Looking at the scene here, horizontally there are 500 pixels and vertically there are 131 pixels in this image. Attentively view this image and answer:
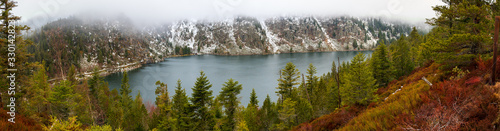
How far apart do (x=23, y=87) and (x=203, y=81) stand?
13087 mm

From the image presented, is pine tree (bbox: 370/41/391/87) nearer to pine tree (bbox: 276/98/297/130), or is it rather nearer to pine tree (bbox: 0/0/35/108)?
pine tree (bbox: 276/98/297/130)

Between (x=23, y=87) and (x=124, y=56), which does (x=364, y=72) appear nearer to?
(x=23, y=87)

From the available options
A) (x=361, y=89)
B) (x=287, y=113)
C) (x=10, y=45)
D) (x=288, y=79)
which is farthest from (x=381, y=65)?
(x=10, y=45)

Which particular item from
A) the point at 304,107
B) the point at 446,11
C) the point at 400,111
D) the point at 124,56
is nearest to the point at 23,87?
the point at 400,111

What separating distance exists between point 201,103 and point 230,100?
352cm

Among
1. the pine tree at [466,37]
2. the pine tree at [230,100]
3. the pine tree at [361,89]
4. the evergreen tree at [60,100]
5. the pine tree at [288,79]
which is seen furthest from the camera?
the pine tree at [288,79]

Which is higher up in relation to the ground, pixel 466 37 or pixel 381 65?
pixel 466 37

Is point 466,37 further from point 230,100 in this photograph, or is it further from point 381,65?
point 381,65

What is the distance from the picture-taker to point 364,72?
61.5ft

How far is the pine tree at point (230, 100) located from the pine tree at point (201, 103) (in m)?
2.15

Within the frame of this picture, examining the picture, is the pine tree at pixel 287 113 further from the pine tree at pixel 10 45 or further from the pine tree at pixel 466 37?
the pine tree at pixel 10 45

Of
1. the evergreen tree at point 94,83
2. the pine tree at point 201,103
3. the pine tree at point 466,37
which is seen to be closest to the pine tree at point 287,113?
the pine tree at point 201,103

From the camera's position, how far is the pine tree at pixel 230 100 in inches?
891

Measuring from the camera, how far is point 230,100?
75.2 feet
